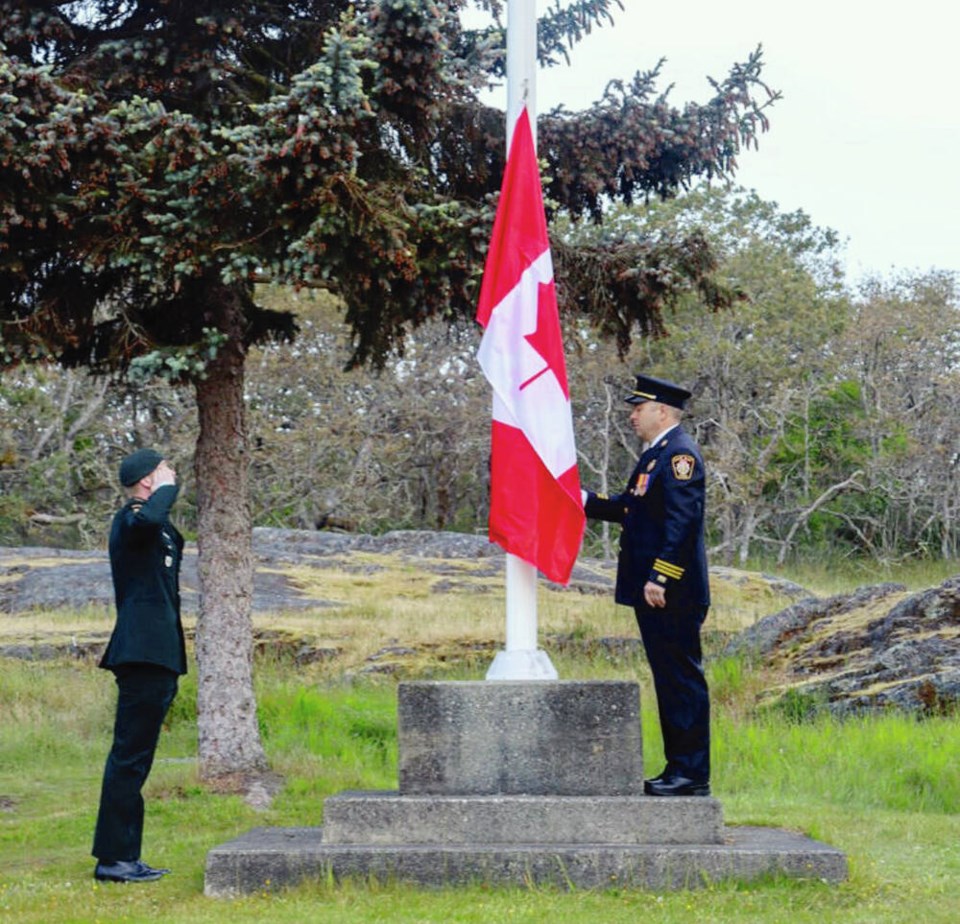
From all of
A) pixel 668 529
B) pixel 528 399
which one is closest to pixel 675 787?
pixel 668 529

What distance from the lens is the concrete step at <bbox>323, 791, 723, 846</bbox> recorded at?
655 cm

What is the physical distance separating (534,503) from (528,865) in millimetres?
1820

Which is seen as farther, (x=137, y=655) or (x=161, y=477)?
(x=161, y=477)

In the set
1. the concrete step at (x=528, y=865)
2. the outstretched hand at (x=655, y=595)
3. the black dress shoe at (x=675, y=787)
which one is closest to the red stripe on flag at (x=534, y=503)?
the outstretched hand at (x=655, y=595)

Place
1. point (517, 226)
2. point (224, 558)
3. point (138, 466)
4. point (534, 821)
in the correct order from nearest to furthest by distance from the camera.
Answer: point (534, 821)
point (138, 466)
point (517, 226)
point (224, 558)

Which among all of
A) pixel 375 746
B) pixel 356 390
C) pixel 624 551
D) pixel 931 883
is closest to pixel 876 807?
pixel 931 883

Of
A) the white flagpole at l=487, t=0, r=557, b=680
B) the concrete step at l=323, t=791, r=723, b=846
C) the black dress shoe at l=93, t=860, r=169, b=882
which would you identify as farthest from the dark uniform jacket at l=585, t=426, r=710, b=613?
the black dress shoe at l=93, t=860, r=169, b=882

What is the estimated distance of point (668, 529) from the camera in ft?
22.6

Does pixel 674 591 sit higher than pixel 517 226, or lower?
lower

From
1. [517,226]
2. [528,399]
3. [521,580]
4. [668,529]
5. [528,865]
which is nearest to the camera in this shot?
[528,865]

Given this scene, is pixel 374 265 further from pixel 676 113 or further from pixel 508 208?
pixel 676 113

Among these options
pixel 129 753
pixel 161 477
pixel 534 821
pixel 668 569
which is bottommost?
pixel 534 821

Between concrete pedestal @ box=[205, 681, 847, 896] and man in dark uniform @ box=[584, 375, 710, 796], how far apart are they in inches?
10.8

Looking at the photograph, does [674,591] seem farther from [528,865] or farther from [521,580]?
[528,865]
